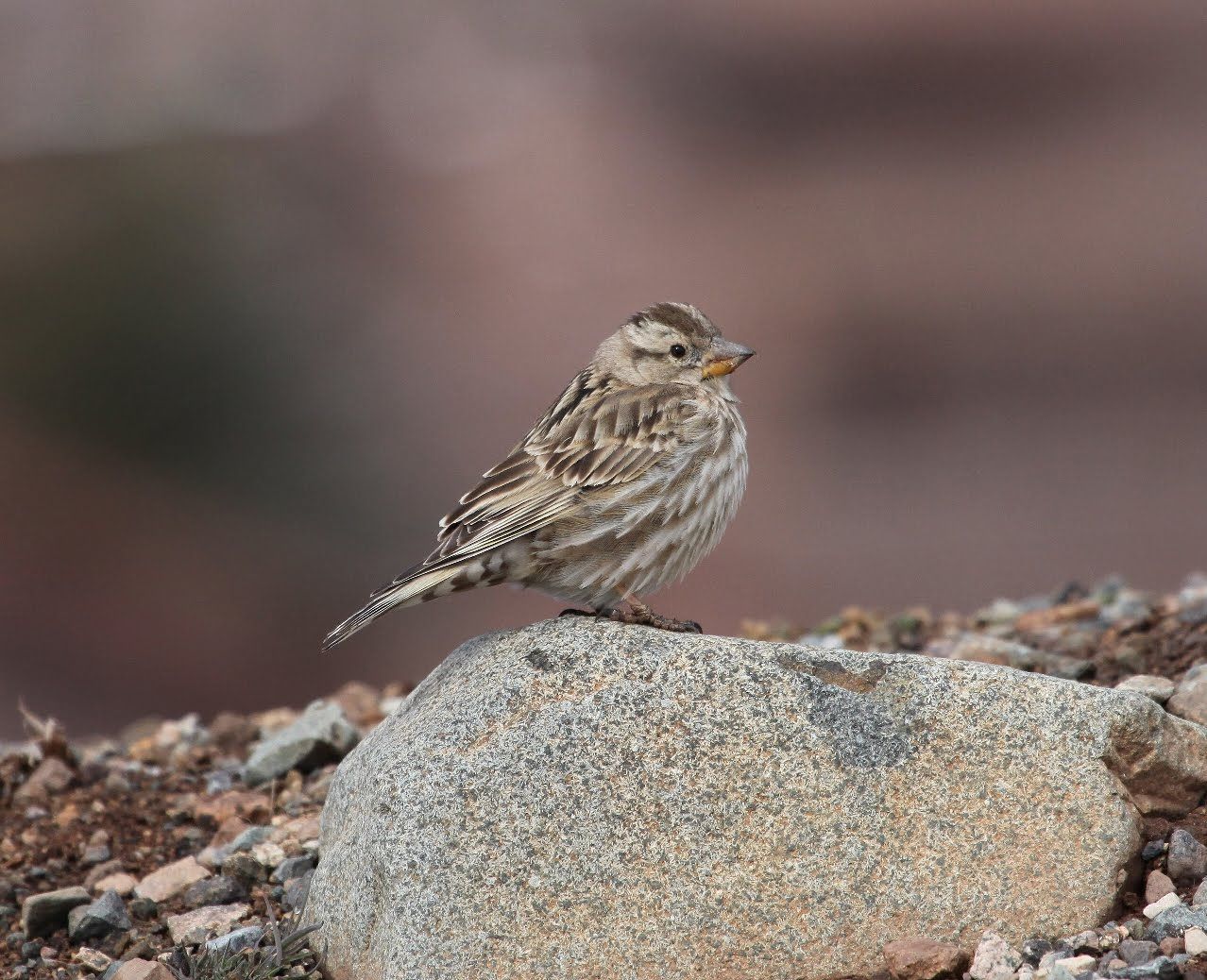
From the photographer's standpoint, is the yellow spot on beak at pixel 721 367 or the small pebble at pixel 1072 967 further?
the yellow spot on beak at pixel 721 367

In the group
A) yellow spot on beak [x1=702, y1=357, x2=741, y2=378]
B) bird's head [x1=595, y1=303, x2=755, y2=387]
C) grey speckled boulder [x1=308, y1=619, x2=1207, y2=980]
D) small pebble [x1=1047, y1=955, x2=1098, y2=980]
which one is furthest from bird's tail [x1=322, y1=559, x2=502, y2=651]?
small pebble [x1=1047, y1=955, x2=1098, y2=980]

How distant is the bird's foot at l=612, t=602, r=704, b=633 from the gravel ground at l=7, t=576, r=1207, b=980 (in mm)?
1472

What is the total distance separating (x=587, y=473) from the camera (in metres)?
5.97

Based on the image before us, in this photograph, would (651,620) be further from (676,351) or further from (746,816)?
(676,351)

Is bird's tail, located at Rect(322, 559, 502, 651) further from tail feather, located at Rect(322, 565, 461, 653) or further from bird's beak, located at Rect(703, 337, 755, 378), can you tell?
bird's beak, located at Rect(703, 337, 755, 378)

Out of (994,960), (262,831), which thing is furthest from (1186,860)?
(262,831)

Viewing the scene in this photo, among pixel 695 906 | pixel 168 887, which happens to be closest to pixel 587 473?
pixel 695 906

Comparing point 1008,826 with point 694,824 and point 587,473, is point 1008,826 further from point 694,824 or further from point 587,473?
point 587,473

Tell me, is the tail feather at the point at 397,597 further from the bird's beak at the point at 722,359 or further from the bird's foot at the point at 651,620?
the bird's beak at the point at 722,359

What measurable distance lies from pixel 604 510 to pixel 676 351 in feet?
3.32

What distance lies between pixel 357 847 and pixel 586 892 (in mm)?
823

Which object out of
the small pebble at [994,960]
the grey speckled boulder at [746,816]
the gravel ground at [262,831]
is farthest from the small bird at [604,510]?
the small pebble at [994,960]

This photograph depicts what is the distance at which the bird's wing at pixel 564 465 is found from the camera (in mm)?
5867

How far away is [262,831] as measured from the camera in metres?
6.37
